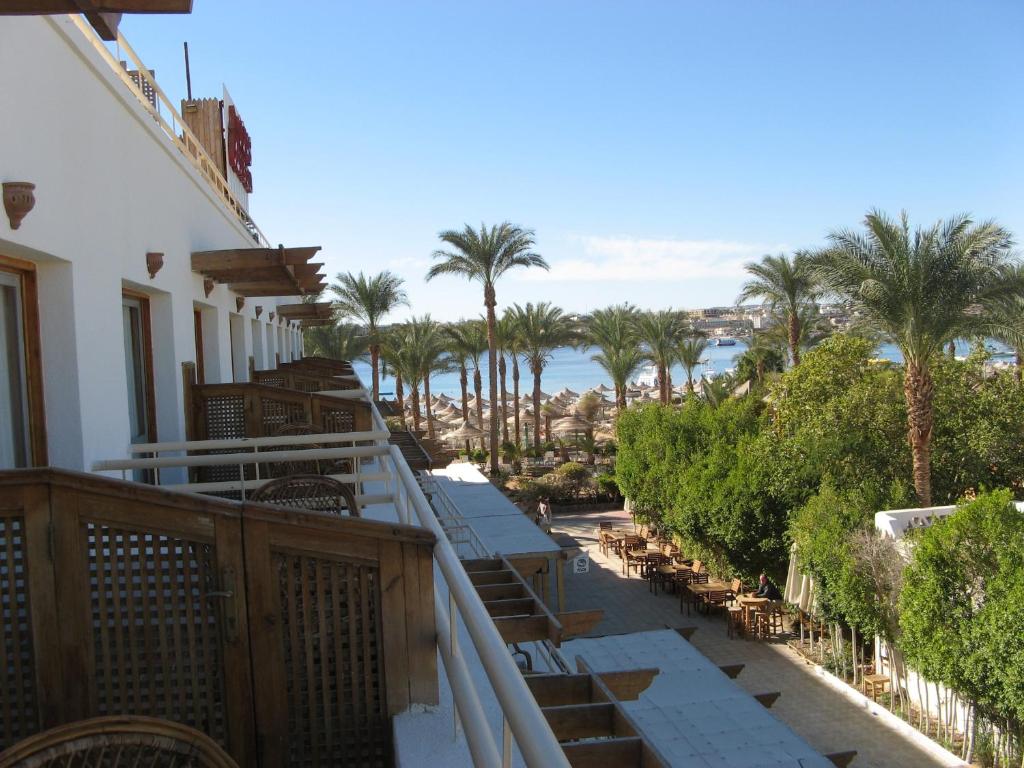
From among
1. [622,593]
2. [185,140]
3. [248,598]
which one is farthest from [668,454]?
[248,598]

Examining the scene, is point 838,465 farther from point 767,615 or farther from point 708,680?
point 708,680

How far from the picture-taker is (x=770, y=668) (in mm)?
17484

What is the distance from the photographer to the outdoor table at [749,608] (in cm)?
1934

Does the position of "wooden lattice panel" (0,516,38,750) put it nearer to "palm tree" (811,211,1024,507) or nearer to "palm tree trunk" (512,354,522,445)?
"palm tree" (811,211,1024,507)

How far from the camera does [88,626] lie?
110 inches

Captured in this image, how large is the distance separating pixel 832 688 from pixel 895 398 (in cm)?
771

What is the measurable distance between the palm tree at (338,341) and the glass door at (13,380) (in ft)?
119

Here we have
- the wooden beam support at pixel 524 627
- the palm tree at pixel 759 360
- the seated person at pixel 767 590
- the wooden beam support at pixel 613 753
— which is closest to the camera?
the wooden beam support at pixel 613 753

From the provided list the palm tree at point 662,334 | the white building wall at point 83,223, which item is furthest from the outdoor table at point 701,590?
the palm tree at point 662,334

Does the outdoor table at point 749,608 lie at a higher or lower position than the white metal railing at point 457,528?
Answer: lower

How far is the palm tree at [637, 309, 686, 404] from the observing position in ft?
136

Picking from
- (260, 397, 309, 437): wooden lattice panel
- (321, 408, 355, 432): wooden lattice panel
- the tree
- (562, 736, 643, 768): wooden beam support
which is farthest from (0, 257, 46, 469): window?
the tree

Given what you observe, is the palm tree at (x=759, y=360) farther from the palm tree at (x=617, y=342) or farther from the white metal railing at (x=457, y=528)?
the white metal railing at (x=457, y=528)

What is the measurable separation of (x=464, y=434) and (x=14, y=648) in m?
39.5
